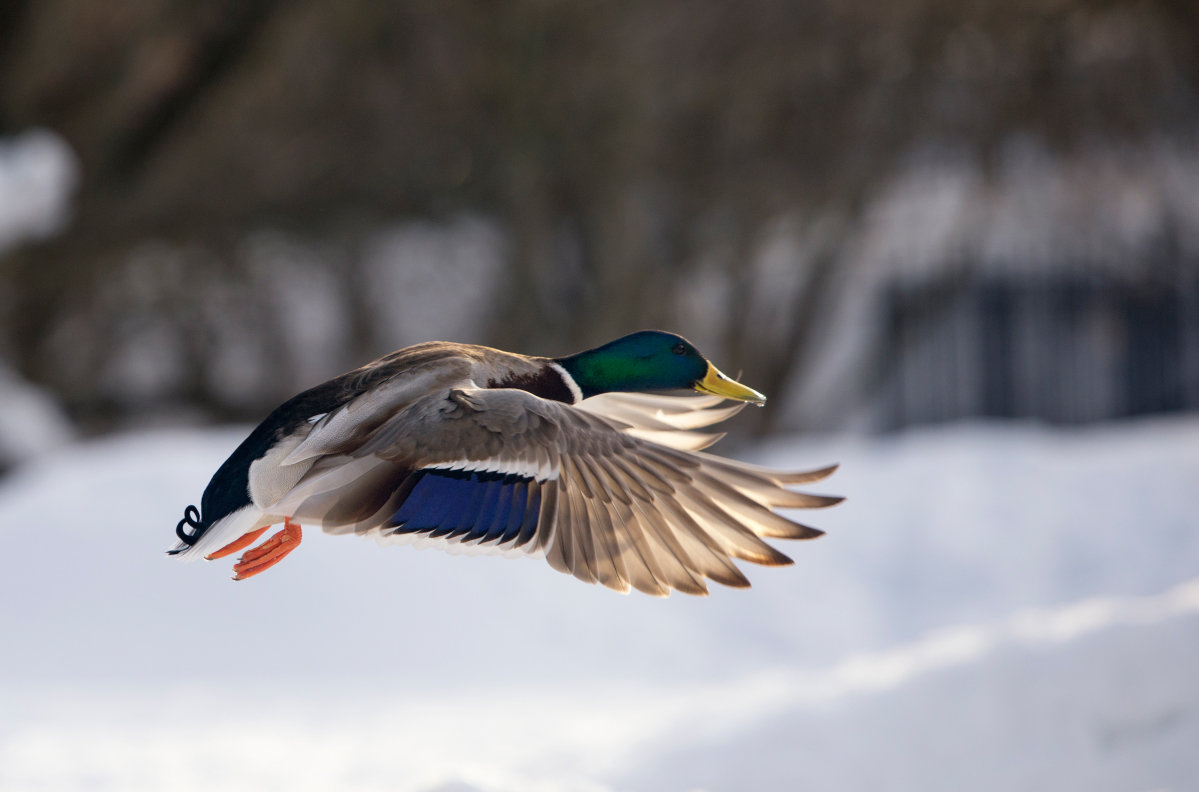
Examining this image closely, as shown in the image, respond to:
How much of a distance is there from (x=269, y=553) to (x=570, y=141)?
6.32 m

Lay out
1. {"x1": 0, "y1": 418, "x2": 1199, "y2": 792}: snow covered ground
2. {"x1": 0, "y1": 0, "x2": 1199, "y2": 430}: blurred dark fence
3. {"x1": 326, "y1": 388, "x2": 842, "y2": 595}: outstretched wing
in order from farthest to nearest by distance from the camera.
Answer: {"x1": 0, "y1": 0, "x2": 1199, "y2": 430}: blurred dark fence < {"x1": 0, "y1": 418, "x2": 1199, "y2": 792}: snow covered ground < {"x1": 326, "y1": 388, "x2": 842, "y2": 595}: outstretched wing

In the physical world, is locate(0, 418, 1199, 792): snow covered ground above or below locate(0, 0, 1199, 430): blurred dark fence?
below

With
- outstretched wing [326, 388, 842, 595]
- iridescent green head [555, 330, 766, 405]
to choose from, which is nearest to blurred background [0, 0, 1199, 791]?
iridescent green head [555, 330, 766, 405]

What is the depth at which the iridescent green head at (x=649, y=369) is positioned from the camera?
9.25 feet

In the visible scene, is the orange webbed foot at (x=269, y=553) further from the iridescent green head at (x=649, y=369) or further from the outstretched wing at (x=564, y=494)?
the iridescent green head at (x=649, y=369)

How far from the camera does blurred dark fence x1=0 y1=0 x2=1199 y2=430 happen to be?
24.5 ft

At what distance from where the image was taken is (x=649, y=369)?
2.86 m

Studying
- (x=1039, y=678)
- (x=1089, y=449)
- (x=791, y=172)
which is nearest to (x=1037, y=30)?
(x=791, y=172)

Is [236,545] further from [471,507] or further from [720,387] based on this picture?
[720,387]

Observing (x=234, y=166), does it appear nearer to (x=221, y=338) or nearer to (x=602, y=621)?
(x=221, y=338)

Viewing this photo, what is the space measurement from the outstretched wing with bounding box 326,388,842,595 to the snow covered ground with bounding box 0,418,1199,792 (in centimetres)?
98

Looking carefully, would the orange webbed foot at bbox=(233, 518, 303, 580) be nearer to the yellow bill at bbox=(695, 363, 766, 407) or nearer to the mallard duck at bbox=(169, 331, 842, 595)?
the mallard duck at bbox=(169, 331, 842, 595)

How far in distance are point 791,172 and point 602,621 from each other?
3.46 meters

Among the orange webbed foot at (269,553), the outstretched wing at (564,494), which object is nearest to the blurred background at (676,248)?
the orange webbed foot at (269,553)
